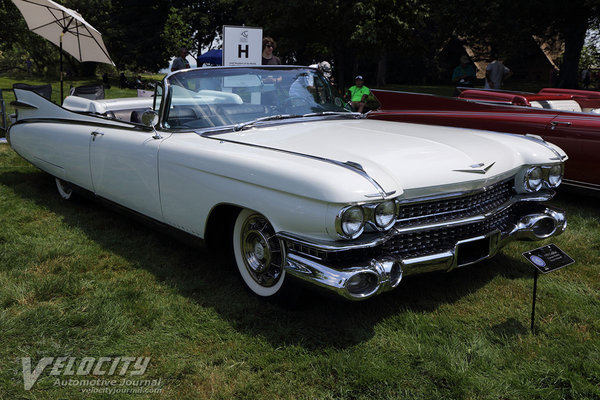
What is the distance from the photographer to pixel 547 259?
2.76 m

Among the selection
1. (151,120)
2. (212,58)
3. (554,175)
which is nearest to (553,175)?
(554,175)

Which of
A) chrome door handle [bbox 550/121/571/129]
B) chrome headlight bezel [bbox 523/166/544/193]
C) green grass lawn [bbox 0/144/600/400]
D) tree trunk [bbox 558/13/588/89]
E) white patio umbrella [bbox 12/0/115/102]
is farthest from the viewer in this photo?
tree trunk [bbox 558/13/588/89]

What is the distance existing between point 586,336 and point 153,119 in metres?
2.90

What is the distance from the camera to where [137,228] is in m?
4.55

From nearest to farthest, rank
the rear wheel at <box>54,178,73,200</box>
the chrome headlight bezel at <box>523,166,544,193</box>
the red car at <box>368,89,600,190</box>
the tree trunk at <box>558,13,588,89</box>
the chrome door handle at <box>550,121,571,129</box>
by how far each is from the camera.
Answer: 1. the chrome headlight bezel at <box>523,166,544,193</box>
2. the red car at <box>368,89,600,190</box>
3. the chrome door handle at <box>550,121,571,129</box>
4. the rear wheel at <box>54,178,73,200</box>
5. the tree trunk at <box>558,13,588,89</box>

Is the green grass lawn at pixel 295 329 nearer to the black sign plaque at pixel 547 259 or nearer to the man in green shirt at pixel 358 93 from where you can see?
the black sign plaque at pixel 547 259

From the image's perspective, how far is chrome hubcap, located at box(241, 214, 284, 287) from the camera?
9.48 ft

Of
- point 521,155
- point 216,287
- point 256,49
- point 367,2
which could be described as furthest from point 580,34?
point 216,287

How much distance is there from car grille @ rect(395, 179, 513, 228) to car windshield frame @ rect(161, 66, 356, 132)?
4.23 ft

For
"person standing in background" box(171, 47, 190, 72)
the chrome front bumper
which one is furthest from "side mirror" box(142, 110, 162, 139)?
"person standing in background" box(171, 47, 190, 72)

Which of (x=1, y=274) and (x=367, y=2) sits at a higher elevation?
(x=367, y=2)

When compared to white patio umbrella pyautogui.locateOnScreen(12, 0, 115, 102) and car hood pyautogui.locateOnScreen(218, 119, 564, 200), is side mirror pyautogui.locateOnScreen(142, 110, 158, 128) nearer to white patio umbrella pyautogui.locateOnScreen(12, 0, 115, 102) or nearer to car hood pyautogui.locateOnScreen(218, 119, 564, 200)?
car hood pyautogui.locateOnScreen(218, 119, 564, 200)

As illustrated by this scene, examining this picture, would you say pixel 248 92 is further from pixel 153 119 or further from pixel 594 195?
pixel 594 195

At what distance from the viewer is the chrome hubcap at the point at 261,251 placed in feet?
9.48
